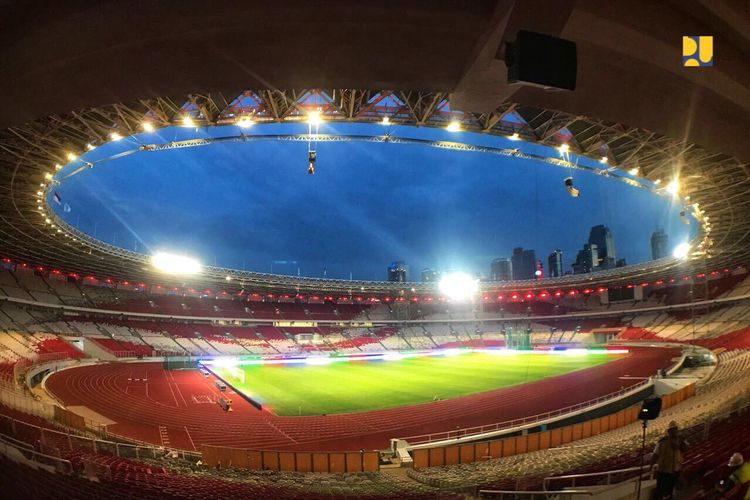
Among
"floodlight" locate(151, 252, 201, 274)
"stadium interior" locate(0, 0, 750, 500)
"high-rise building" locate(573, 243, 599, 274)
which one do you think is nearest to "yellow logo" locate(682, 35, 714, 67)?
"stadium interior" locate(0, 0, 750, 500)

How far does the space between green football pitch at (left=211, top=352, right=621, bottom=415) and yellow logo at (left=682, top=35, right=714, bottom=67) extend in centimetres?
2110

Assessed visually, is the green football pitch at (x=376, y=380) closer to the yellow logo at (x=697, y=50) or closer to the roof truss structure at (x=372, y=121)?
the roof truss structure at (x=372, y=121)

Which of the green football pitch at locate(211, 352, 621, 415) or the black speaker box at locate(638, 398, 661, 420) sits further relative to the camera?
the green football pitch at locate(211, 352, 621, 415)

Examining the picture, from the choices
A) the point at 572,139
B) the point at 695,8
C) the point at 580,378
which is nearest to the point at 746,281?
the point at 580,378

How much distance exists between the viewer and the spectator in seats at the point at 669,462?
5945 millimetres

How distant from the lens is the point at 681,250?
40.0m

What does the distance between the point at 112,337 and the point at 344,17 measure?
48.8 metres

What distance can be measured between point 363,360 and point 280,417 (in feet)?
91.7

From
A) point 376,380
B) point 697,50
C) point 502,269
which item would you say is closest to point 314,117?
point 697,50

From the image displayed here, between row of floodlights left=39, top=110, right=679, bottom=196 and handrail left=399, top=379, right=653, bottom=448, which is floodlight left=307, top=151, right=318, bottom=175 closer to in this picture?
row of floodlights left=39, top=110, right=679, bottom=196

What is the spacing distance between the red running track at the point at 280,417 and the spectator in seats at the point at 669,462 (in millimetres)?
11809

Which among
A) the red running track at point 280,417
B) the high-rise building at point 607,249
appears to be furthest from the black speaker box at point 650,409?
the high-rise building at point 607,249

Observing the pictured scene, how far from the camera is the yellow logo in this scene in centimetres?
518

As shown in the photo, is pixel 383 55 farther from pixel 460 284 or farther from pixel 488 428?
pixel 460 284
